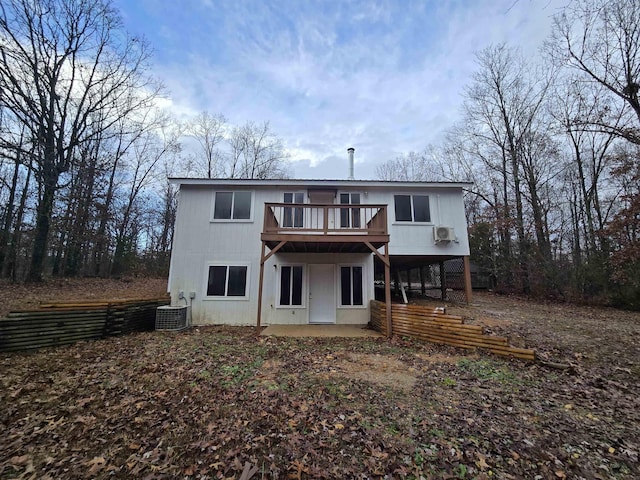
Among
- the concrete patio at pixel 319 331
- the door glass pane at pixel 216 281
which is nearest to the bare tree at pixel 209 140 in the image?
the door glass pane at pixel 216 281

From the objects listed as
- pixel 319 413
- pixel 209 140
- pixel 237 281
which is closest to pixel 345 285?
pixel 237 281

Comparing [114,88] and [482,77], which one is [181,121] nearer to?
[114,88]

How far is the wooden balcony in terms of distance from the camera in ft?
27.7

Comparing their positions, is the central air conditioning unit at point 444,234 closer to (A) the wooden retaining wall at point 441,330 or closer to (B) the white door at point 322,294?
(A) the wooden retaining wall at point 441,330

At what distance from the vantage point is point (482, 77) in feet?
62.7

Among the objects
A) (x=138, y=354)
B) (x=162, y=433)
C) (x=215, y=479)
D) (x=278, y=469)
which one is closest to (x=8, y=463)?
(x=162, y=433)

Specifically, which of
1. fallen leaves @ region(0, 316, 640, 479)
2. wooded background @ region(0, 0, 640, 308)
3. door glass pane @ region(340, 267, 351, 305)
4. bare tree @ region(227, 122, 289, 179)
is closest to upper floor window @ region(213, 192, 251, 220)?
door glass pane @ region(340, 267, 351, 305)

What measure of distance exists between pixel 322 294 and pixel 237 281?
10.6ft

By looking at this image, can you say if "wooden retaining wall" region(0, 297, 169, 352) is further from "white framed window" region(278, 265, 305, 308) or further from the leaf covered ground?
"white framed window" region(278, 265, 305, 308)

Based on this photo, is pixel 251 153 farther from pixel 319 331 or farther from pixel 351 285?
pixel 319 331

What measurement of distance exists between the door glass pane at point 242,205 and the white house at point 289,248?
0.04 metres

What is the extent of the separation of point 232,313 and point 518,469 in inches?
349

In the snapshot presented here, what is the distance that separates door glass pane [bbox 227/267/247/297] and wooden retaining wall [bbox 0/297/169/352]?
262 centimetres

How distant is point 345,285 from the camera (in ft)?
33.7
